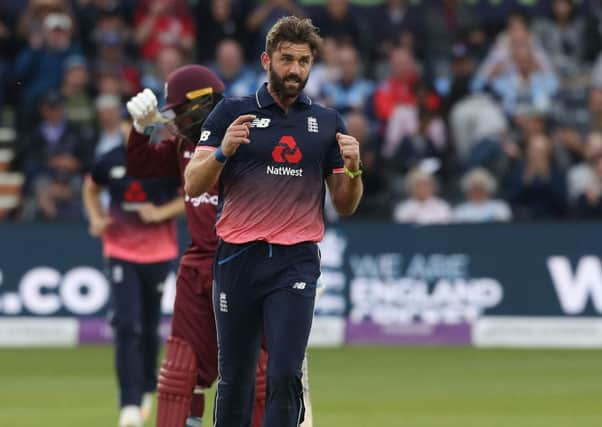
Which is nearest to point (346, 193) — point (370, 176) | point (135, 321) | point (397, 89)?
point (135, 321)

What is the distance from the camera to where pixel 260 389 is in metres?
8.69

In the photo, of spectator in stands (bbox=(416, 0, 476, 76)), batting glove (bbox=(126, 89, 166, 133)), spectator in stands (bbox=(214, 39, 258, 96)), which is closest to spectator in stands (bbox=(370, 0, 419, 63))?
spectator in stands (bbox=(416, 0, 476, 76))

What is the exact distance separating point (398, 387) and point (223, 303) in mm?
6012

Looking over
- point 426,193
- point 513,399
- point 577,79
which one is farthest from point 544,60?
Result: point 513,399

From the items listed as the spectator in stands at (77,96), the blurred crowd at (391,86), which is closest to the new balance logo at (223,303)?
the blurred crowd at (391,86)

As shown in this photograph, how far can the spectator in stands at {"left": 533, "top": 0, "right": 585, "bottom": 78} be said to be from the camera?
68.7 ft

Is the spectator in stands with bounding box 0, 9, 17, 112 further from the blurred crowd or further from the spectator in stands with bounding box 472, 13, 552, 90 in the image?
the spectator in stands with bounding box 472, 13, 552, 90

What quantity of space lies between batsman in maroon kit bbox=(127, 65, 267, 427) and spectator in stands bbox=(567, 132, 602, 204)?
9.65 meters

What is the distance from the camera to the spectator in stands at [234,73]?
19.1 metres

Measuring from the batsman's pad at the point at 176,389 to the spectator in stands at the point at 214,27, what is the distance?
1215 centimetres

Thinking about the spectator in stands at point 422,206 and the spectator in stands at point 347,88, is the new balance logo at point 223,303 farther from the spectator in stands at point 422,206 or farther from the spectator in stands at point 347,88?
the spectator in stands at point 347,88

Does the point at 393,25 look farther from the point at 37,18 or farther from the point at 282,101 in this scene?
the point at 282,101

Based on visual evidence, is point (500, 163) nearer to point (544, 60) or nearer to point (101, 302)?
point (544, 60)

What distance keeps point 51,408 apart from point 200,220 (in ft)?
13.0
